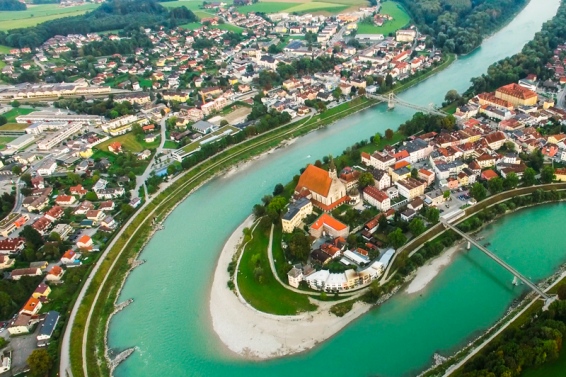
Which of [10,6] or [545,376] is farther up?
[10,6]

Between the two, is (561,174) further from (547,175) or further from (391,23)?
(391,23)

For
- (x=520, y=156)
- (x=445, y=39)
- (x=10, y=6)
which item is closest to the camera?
(x=520, y=156)

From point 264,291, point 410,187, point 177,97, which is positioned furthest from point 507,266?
point 177,97

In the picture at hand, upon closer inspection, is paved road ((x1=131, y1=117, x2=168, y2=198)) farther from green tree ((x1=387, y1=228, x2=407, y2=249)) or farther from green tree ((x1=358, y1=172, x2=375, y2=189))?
green tree ((x1=387, y1=228, x2=407, y2=249))

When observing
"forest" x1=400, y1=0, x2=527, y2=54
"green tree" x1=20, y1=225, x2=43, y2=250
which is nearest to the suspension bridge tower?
"forest" x1=400, y1=0, x2=527, y2=54

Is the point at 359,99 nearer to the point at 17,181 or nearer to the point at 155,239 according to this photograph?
the point at 155,239

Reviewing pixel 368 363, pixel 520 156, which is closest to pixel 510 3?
pixel 520 156
